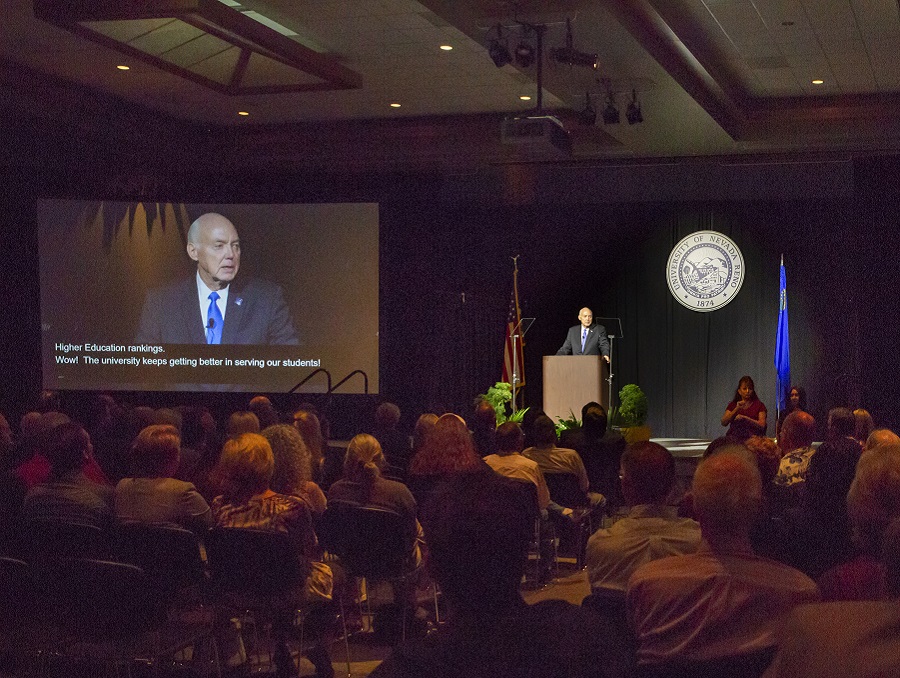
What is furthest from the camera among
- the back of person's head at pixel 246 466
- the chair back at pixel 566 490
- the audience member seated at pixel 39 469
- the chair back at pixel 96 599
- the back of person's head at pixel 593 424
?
the back of person's head at pixel 593 424

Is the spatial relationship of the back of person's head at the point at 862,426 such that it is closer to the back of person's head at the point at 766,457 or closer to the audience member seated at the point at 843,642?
the back of person's head at the point at 766,457

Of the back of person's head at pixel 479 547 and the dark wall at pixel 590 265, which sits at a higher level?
the dark wall at pixel 590 265

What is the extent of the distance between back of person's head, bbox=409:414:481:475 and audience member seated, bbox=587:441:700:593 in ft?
7.87

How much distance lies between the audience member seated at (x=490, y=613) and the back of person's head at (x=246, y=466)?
243 centimetres

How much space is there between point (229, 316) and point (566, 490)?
6638 mm

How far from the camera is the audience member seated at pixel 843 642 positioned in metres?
1.33

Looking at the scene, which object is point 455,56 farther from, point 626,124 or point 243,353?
point 243,353

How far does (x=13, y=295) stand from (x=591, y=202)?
7434mm

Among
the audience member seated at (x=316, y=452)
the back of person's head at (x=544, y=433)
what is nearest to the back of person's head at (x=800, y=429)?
the back of person's head at (x=544, y=433)

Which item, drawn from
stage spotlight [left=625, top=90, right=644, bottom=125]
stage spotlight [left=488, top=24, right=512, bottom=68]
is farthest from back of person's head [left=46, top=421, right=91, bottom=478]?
stage spotlight [left=625, top=90, right=644, bottom=125]

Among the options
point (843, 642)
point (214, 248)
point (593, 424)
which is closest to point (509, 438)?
point (593, 424)

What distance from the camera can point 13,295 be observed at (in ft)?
39.8

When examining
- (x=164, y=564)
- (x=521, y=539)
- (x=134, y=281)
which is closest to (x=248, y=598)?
(x=164, y=564)

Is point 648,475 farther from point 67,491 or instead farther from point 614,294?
point 614,294
